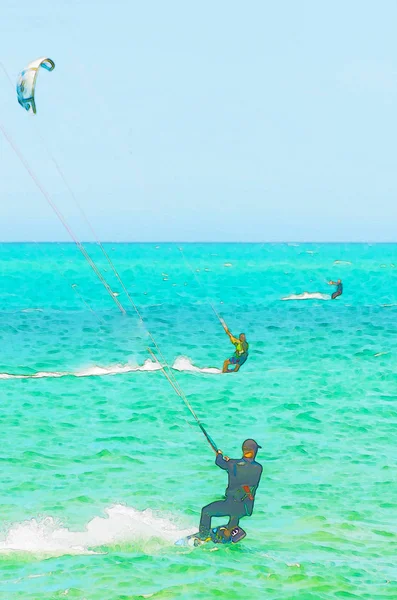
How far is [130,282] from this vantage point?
412 ft

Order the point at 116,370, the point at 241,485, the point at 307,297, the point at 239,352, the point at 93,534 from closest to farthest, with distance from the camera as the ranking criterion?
the point at 241,485
the point at 93,534
the point at 239,352
the point at 116,370
the point at 307,297

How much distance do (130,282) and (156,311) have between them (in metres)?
58.3

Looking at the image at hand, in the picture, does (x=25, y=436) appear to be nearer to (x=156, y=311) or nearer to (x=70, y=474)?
(x=70, y=474)

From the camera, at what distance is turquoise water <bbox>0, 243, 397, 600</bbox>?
13789 millimetres

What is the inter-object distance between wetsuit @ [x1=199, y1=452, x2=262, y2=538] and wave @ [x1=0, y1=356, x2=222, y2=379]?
56.6 feet

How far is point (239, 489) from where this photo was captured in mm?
13953

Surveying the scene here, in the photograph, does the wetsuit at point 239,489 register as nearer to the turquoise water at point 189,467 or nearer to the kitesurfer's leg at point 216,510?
the kitesurfer's leg at point 216,510

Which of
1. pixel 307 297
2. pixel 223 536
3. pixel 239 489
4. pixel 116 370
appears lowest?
pixel 307 297

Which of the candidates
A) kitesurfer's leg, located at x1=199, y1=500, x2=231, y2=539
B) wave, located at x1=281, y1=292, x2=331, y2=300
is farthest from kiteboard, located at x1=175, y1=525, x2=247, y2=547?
wave, located at x1=281, y1=292, x2=331, y2=300

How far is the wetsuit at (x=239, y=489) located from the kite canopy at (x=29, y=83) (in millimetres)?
7442

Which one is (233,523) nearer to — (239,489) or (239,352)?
(239,489)

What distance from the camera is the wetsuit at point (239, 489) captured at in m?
13.9

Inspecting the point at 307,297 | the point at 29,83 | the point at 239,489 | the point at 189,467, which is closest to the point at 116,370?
the point at 189,467

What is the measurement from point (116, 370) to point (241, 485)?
68.0 ft
